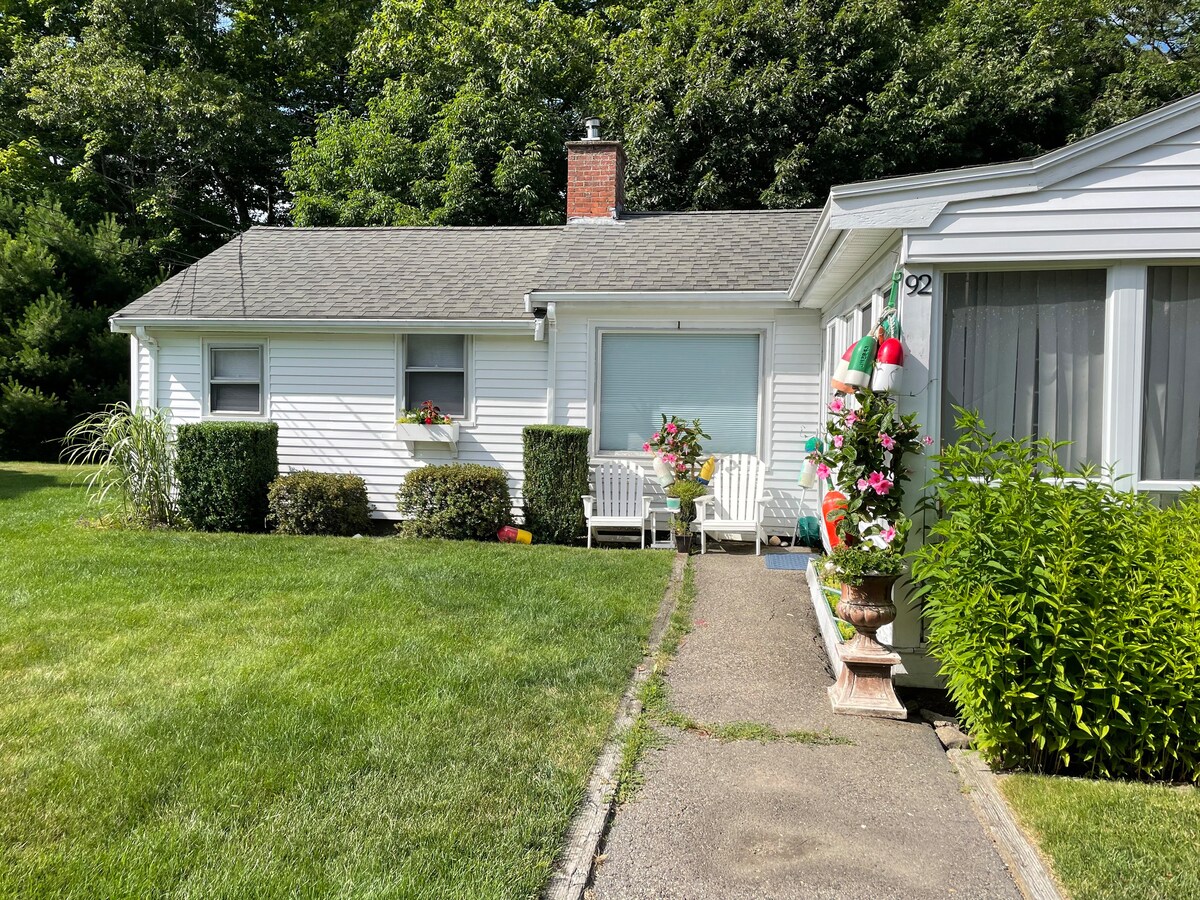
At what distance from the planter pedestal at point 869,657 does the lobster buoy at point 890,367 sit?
1041 millimetres

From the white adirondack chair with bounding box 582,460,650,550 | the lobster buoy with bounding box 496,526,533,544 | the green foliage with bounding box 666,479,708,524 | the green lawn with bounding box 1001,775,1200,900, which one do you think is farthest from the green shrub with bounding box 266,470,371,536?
the green lawn with bounding box 1001,775,1200,900

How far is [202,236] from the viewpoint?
77.6 feet

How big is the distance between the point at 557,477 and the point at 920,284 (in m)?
5.13

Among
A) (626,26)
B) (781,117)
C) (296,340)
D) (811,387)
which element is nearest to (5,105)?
(626,26)

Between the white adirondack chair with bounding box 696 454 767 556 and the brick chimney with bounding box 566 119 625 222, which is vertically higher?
the brick chimney with bounding box 566 119 625 222

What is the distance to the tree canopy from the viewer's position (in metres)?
17.4

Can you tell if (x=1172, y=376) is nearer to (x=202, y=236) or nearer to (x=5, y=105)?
(x=202, y=236)

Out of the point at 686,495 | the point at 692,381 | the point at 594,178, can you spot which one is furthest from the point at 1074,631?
the point at 594,178

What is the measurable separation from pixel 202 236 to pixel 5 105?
6.03 m

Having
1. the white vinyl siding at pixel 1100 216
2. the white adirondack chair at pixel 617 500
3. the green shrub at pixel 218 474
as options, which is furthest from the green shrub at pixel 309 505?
the white vinyl siding at pixel 1100 216

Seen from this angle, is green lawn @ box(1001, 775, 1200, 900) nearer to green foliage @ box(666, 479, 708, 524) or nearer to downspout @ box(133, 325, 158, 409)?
green foliage @ box(666, 479, 708, 524)

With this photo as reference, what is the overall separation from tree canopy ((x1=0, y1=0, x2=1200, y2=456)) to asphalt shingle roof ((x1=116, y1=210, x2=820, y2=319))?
6.29 metres

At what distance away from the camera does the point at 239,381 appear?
1090cm

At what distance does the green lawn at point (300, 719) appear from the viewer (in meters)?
2.84
